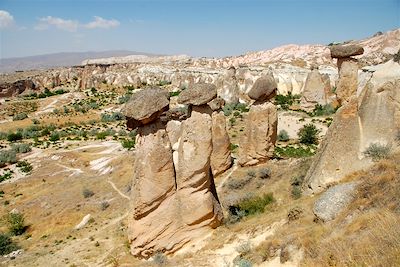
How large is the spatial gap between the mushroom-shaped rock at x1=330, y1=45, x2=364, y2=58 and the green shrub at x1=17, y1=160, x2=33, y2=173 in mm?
19309

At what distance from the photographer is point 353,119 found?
33.1 ft

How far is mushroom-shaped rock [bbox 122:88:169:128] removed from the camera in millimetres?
9492

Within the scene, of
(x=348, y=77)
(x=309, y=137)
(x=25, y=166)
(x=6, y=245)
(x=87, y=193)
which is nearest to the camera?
(x=6, y=245)

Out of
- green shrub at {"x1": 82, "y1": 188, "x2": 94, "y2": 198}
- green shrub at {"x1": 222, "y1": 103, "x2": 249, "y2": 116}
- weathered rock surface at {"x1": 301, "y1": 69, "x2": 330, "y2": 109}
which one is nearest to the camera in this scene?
green shrub at {"x1": 82, "y1": 188, "x2": 94, "y2": 198}

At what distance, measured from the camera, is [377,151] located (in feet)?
31.3

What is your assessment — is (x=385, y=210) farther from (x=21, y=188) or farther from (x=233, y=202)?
(x=21, y=188)

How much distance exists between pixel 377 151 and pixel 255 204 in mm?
3693

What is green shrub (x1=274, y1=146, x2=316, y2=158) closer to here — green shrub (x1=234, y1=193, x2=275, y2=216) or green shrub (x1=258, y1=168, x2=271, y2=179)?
green shrub (x1=258, y1=168, x2=271, y2=179)

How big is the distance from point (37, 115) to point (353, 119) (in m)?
47.6

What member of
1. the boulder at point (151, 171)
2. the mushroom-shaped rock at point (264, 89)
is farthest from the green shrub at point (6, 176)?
the boulder at point (151, 171)

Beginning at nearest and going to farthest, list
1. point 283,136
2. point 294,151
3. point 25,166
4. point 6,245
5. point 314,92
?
1. point 6,245
2. point 294,151
3. point 283,136
4. point 25,166
5. point 314,92

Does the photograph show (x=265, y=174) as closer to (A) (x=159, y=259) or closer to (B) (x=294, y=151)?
(B) (x=294, y=151)

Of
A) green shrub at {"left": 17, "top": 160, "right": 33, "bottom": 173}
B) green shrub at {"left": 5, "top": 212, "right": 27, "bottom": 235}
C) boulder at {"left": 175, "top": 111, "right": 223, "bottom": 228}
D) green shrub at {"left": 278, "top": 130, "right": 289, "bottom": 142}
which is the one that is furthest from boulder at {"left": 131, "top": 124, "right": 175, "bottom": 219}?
green shrub at {"left": 17, "top": 160, "right": 33, "bottom": 173}

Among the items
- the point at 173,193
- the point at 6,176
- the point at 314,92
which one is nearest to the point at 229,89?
the point at 314,92
